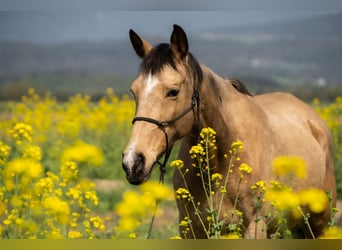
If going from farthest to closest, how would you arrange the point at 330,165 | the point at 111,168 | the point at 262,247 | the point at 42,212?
the point at 111,168 < the point at 330,165 < the point at 42,212 < the point at 262,247

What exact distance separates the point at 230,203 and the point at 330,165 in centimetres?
159

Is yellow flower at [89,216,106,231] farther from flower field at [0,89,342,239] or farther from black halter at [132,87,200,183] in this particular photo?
black halter at [132,87,200,183]

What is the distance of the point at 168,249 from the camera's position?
231 centimetres

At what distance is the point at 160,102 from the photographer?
3.22 metres

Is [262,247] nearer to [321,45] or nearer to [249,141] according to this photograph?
[249,141]

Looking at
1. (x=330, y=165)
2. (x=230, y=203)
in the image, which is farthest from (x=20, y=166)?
(x=330, y=165)

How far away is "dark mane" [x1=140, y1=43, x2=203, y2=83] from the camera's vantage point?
3.26 m

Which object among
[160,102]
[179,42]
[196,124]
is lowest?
[196,124]

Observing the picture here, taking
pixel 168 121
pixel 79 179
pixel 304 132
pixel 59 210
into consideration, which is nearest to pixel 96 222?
pixel 59 210

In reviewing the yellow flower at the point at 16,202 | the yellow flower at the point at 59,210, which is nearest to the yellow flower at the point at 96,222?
the yellow flower at the point at 59,210

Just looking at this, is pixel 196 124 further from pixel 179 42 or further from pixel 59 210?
pixel 59 210

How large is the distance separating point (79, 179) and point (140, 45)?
876 millimetres

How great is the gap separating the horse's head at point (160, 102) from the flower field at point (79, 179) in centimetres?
17

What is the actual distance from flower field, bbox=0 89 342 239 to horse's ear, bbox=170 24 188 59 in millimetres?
494
